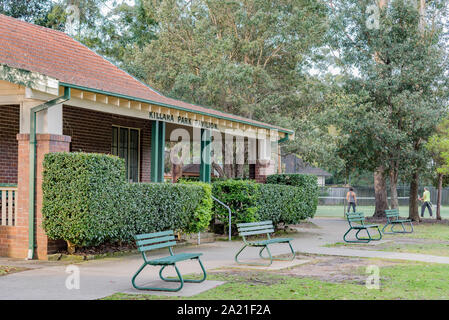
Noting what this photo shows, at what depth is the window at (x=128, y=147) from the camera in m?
16.8

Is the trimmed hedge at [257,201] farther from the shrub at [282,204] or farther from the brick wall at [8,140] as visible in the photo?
the brick wall at [8,140]

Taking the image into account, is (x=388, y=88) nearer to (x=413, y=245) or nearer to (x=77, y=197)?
(x=413, y=245)

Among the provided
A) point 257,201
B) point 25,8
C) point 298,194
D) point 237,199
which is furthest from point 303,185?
point 25,8

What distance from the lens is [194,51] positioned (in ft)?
87.0

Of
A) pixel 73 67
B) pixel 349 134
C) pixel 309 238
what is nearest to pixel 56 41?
pixel 73 67

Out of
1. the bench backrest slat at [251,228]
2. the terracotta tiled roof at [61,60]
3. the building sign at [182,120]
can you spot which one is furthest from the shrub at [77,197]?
the building sign at [182,120]

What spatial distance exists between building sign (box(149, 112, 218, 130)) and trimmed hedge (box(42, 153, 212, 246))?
2998 millimetres

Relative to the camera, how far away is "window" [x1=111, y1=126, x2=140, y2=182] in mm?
16781

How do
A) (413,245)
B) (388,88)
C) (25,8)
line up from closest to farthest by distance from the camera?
(413,245) < (388,88) < (25,8)

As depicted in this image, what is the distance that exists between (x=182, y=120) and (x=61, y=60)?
3.65m

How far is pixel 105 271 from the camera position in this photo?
9.86 meters

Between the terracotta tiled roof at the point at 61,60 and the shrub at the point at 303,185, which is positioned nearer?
the terracotta tiled roof at the point at 61,60

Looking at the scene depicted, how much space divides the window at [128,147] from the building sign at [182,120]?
2155mm

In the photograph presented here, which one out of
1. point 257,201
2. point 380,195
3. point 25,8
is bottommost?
point 380,195
